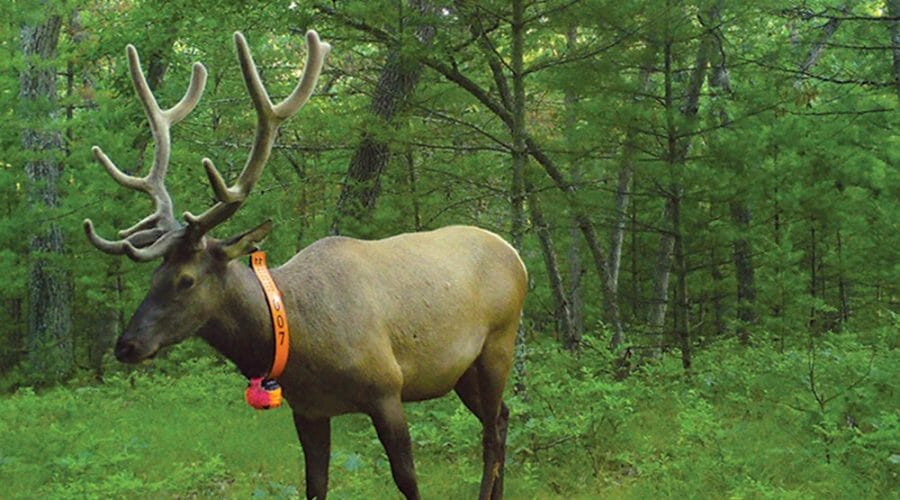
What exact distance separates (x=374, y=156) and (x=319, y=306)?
549 centimetres

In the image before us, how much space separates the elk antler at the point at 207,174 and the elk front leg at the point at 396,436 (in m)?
1.16

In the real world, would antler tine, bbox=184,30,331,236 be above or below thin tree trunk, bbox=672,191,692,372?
above

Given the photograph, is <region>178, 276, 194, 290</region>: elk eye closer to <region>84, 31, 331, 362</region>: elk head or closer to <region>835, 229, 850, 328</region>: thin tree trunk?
<region>84, 31, 331, 362</region>: elk head

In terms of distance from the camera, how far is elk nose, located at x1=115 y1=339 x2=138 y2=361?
3725 millimetres

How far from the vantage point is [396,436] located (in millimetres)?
4203

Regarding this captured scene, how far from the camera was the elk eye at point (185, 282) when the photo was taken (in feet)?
12.6

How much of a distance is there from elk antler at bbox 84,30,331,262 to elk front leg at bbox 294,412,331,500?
46.0 inches

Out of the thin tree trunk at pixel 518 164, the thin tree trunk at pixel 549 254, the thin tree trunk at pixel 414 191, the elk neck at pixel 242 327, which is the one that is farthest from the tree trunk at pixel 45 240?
the elk neck at pixel 242 327

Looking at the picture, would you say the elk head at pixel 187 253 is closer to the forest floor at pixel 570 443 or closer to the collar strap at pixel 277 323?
the collar strap at pixel 277 323

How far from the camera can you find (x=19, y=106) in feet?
42.2

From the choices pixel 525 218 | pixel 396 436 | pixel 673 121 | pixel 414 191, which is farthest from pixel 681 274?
pixel 396 436

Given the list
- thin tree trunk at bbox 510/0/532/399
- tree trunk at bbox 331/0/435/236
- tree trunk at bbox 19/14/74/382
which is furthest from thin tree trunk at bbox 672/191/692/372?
tree trunk at bbox 19/14/74/382

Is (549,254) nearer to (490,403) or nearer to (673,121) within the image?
(673,121)

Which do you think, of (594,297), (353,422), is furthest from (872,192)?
(353,422)
